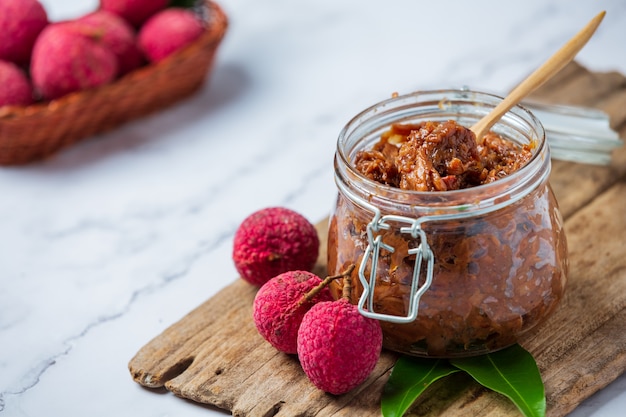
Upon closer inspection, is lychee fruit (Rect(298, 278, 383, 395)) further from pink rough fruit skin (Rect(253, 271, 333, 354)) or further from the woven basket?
the woven basket

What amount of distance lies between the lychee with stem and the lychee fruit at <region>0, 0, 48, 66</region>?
98cm

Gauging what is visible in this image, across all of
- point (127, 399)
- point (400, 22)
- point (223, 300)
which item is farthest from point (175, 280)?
point (400, 22)

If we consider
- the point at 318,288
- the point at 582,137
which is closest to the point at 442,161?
the point at 318,288

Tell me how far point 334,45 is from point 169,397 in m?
1.28

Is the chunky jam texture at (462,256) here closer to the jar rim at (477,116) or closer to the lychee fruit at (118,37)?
the jar rim at (477,116)

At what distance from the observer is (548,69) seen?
1.16 meters

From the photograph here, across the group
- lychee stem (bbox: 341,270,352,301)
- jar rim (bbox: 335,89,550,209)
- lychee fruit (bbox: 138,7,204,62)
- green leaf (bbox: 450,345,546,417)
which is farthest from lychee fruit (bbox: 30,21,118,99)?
green leaf (bbox: 450,345,546,417)

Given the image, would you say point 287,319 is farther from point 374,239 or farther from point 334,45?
point 334,45

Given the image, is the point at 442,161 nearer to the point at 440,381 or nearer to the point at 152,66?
the point at 440,381

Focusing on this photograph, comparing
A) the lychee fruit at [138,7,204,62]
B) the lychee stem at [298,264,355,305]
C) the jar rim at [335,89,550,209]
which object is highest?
the jar rim at [335,89,550,209]

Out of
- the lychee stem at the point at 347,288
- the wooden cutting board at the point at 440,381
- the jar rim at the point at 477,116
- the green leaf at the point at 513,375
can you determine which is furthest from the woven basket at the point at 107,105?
the green leaf at the point at 513,375

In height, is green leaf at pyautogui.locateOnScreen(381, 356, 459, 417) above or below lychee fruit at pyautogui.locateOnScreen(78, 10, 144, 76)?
below

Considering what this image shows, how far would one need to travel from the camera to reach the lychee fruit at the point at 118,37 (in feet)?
6.07

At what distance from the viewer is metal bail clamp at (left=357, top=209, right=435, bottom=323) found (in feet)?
3.42
